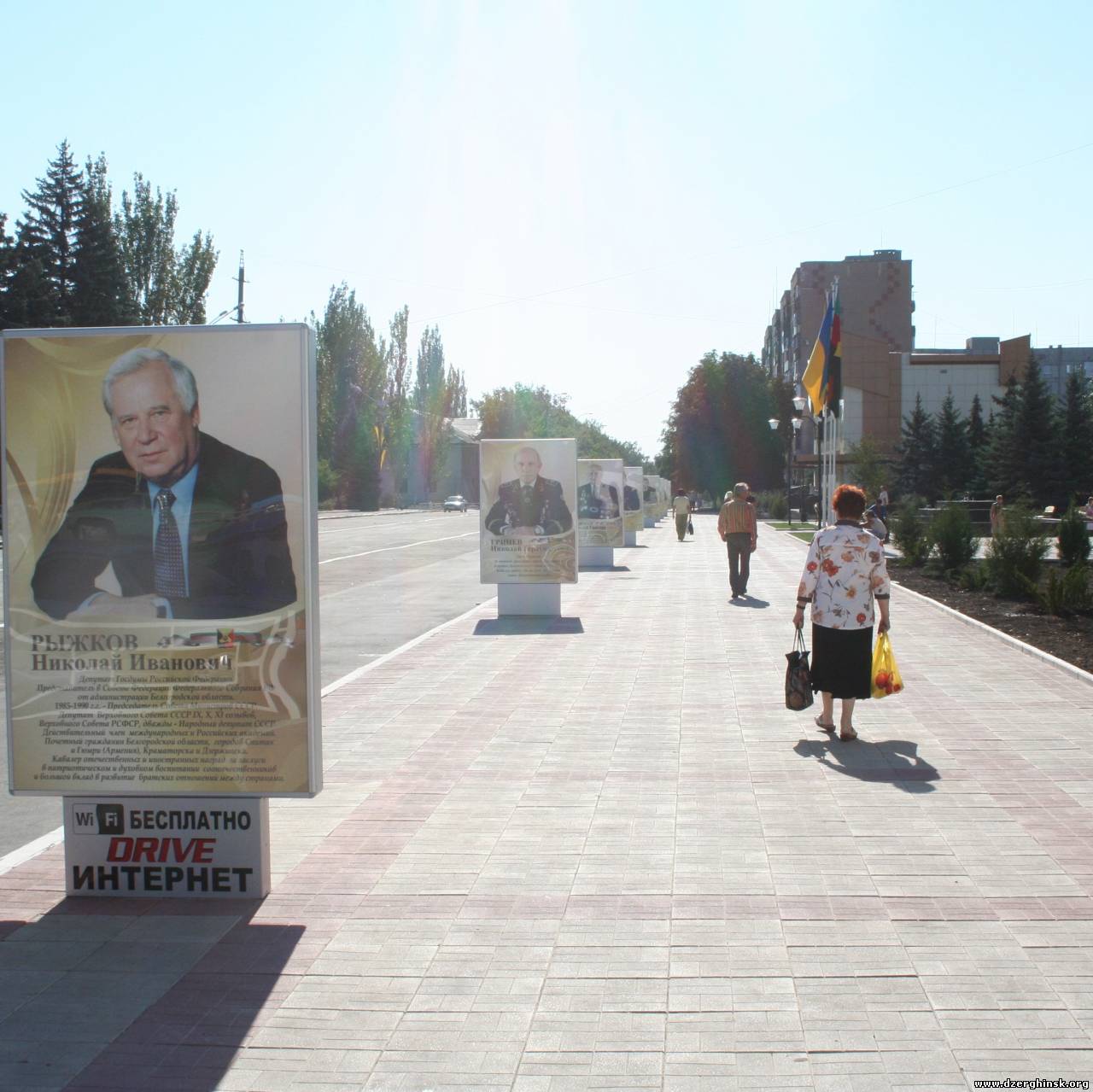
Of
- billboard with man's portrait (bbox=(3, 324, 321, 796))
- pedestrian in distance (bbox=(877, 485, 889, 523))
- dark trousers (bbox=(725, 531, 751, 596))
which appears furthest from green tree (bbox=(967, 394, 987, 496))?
billboard with man's portrait (bbox=(3, 324, 321, 796))

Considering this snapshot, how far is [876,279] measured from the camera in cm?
9375

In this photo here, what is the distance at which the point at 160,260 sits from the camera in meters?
54.5

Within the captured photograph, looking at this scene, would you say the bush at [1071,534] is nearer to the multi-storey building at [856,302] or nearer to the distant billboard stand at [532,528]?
the distant billboard stand at [532,528]

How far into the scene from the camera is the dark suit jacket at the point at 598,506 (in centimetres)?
2656

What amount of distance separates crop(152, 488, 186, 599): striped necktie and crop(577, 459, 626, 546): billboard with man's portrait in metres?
21.4

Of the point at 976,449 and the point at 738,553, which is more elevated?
the point at 976,449

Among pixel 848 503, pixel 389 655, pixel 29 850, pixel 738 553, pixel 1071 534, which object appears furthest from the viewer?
pixel 1071 534

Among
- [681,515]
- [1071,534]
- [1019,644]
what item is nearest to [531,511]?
[1019,644]

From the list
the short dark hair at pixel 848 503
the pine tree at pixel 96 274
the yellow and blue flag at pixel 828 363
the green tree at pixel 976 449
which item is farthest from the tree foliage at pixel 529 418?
the short dark hair at pixel 848 503

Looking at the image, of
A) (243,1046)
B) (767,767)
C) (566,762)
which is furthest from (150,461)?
(767,767)

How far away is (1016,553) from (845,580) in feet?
39.4

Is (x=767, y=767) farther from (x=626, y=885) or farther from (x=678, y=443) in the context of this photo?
(x=678, y=443)

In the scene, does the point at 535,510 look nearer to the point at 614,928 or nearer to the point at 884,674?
the point at 884,674

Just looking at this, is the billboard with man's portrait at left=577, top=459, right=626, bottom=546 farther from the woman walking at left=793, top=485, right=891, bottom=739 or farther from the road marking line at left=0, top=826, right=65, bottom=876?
the road marking line at left=0, top=826, right=65, bottom=876
